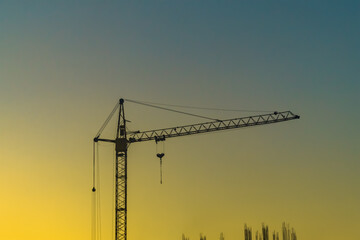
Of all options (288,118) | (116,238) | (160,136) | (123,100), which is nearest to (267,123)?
(288,118)

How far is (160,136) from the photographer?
80.3 meters

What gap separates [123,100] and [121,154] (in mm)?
8322

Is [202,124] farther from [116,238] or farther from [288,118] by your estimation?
[116,238]

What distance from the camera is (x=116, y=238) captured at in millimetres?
74562

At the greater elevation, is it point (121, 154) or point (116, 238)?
point (121, 154)

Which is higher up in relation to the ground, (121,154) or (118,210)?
(121,154)

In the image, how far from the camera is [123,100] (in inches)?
3068

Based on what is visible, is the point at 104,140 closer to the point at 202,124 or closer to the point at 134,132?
the point at 134,132

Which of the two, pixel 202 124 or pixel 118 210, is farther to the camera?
pixel 202 124

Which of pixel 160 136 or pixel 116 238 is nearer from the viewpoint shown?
pixel 116 238

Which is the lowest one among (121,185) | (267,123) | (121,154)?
(121,185)

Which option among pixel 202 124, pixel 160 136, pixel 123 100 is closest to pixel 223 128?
pixel 202 124

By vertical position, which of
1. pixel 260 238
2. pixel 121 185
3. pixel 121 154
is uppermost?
pixel 121 154

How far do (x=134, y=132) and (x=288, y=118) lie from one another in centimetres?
2454
